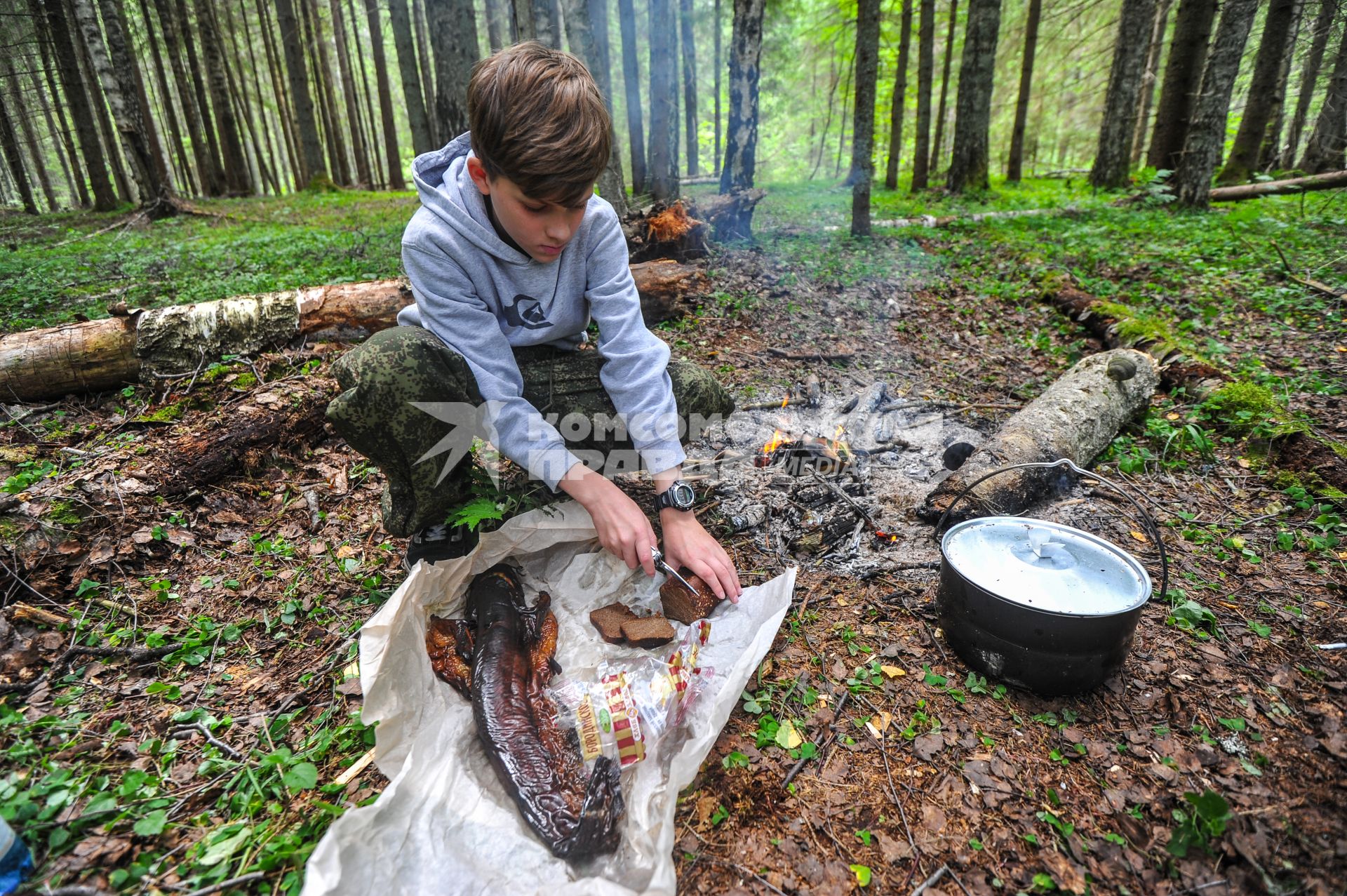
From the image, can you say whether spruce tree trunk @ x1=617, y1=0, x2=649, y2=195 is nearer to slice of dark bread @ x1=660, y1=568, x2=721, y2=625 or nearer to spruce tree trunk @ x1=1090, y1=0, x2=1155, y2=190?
spruce tree trunk @ x1=1090, y1=0, x2=1155, y2=190

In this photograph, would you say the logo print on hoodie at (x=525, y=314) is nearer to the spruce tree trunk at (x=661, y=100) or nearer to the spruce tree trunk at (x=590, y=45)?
the spruce tree trunk at (x=590, y=45)

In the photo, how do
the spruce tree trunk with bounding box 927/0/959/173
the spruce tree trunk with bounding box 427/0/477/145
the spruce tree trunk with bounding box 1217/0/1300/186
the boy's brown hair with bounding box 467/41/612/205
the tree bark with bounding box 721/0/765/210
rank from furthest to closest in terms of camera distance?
the spruce tree trunk with bounding box 927/0/959/173
the spruce tree trunk with bounding box 1217/0/1300/186
the spruce tree trunk with bounding box 427/0/477/145
the tree bark with bounding box 721/0/765/210
the boy's brown hair with bounding box 467/41/612/205

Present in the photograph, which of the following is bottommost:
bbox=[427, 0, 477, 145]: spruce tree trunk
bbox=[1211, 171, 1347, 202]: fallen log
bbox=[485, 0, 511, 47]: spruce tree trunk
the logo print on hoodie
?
the logo print on hoodie

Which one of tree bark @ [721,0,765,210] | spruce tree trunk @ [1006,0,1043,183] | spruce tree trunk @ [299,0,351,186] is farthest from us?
spruce tree trunk @ [299,0,351,186]

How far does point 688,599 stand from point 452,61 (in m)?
8.20

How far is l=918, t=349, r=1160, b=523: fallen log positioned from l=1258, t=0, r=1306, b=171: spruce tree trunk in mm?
9591

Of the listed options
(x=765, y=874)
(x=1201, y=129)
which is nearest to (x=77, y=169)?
(x=765, y=874)

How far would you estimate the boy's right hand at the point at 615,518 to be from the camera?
1844 millimetres

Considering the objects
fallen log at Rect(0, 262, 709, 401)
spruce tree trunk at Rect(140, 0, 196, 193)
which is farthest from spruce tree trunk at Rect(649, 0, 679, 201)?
spruce tree trunk at Rect(140, 0, 196, 193)

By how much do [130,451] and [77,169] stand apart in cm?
2162

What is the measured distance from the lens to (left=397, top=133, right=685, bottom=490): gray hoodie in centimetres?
193

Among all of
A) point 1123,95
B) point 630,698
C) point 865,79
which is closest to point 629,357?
point 630,698

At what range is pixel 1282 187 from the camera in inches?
329

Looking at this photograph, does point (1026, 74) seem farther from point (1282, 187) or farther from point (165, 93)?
point (165, 93)
